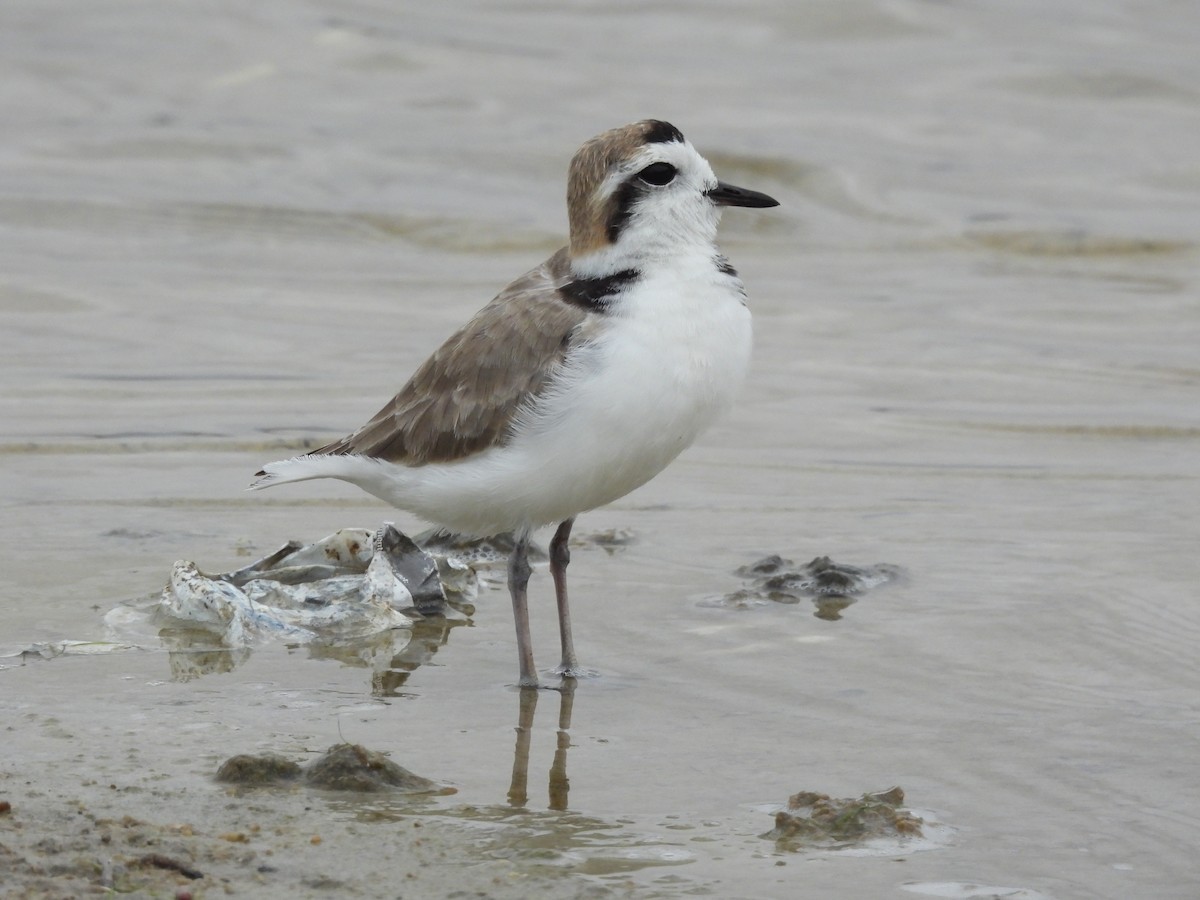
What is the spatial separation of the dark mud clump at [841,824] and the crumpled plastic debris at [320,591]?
2381 millimetres

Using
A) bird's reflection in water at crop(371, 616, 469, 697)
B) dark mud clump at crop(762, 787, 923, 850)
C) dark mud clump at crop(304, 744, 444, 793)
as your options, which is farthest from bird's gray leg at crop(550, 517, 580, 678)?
dark mud clump at crop(762, 787, 923, 850)

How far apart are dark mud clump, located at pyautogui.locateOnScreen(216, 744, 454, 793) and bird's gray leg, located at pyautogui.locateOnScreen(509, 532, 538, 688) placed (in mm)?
1257

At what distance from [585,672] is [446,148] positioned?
44.3ft

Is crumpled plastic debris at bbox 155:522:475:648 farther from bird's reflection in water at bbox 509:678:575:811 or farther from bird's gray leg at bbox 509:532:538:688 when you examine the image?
bird's reflection in water at bbox 509:678:575:811

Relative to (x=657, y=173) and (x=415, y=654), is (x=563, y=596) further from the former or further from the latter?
(x=657, y=173)

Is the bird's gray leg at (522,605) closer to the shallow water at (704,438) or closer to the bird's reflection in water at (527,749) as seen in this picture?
the bird's reflection in water at (527,749)

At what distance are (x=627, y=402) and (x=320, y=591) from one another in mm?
1581

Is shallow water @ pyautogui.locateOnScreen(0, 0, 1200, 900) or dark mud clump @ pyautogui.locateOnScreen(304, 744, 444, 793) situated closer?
dark mud clump @ pyautogui.locateOnScreen(304, 744, 444, 793)

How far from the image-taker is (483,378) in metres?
6.68

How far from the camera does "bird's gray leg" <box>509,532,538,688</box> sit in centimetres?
641

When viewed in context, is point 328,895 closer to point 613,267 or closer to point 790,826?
point 790,826

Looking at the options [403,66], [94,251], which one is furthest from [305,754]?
[403,66]

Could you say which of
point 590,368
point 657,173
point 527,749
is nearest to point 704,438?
point 657,173

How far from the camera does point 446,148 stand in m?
19.3
